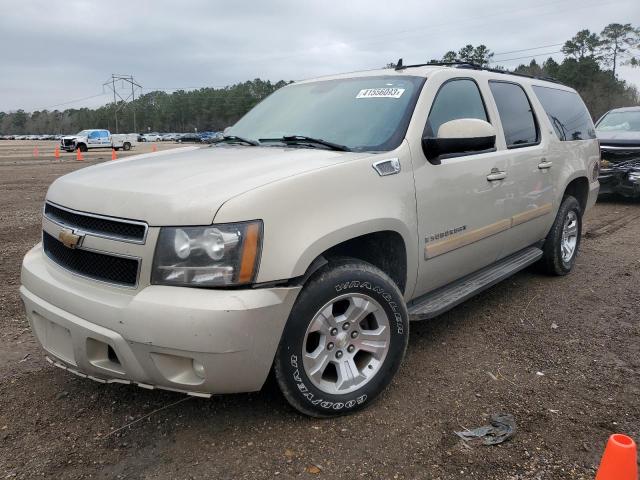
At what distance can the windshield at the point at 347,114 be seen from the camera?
3.08 meters

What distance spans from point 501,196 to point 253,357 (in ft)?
7.61

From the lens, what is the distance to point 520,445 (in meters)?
2.48

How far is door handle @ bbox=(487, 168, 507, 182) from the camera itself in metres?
3.58

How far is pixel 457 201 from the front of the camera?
10.8 ft

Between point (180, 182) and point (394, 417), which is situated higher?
point (180, 182)

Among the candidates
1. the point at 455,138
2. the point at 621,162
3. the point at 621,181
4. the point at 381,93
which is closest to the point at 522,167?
the point at 455,138

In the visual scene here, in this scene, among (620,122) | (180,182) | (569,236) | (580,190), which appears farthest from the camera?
(620,122)

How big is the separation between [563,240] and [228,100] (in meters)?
101

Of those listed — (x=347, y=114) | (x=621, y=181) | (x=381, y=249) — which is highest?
(x=347, y=114)

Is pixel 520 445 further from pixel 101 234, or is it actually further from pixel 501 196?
pixel 101 234

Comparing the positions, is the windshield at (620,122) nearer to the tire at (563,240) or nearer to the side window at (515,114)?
the tire at (563,240)

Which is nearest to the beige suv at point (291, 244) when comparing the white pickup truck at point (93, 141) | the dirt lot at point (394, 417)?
the dirt lot at point (394, 417)

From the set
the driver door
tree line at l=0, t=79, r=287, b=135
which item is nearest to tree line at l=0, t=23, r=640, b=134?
tree line at l=0, t=79, r=287, b=135

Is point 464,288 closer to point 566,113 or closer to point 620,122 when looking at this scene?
point 566,113
